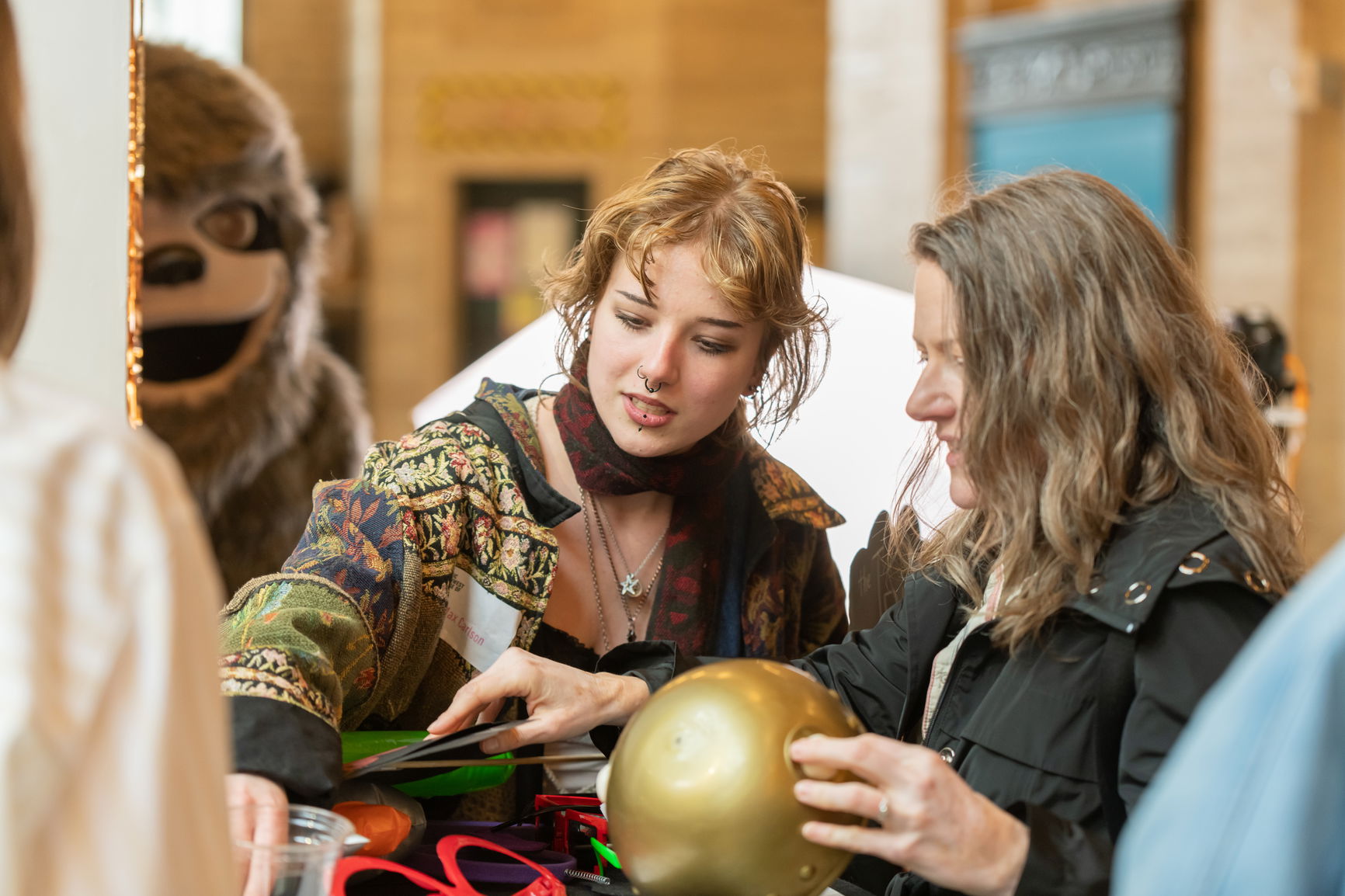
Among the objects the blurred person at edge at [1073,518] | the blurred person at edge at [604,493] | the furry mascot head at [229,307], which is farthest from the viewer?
the furry mascot head at [229,307]

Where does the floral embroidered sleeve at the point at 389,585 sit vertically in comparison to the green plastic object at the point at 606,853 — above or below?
above

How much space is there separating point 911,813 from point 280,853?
21.3 inches

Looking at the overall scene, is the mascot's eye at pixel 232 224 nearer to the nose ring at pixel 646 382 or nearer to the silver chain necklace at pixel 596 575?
the silver chain necklace at pixel 596 575

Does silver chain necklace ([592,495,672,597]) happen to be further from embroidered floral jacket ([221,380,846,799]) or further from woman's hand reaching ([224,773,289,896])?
woman's hand reaching ([224,773,289,896])

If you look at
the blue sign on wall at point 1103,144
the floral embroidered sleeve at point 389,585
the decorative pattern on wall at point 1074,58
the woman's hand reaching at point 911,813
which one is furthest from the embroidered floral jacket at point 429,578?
the decorative pattern on wall at point 1074,58

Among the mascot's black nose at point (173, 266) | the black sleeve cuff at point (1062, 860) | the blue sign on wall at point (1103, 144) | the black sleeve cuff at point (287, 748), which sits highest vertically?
the blue sign on wall at point (1103, 144)

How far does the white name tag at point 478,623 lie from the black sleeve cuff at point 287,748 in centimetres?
43

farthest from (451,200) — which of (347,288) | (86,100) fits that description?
(86,100)

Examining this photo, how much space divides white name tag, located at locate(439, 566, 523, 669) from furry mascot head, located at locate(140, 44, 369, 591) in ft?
6.16

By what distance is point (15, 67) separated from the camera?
3.13ft

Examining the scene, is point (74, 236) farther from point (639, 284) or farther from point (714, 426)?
point (714, 426)

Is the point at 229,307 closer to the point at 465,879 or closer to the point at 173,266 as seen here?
the point at 173,266

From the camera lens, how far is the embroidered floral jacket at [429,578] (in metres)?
1.50

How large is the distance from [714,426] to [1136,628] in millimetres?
712
